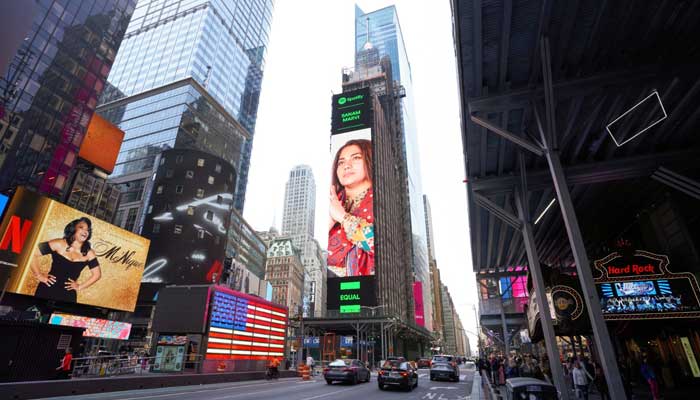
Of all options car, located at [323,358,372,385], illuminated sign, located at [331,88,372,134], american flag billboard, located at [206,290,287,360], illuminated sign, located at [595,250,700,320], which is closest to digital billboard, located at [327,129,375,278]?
illuminated sign, located at [331,88,372,134]

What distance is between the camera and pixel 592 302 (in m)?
10.3

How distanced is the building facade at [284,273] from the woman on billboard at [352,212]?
5563 centimetres

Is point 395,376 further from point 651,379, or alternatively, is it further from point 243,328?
point 243,328

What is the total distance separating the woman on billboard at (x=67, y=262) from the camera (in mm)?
30812

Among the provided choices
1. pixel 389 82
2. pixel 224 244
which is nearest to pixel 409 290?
pixel 224 244

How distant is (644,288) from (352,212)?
62.5 m

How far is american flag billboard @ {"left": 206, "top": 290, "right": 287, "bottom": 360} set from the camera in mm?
24094

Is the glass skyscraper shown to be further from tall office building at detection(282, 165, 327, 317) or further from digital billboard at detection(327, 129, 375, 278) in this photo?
digital billboard at detection(327, 129, 375, 278)

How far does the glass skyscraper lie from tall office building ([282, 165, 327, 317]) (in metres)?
49.9

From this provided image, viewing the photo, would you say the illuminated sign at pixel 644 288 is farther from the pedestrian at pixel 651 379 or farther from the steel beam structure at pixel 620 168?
the steel beam structure at pixel 620 168

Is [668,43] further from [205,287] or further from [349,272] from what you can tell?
[349,272]

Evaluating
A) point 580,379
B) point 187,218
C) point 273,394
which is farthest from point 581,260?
point 187,218

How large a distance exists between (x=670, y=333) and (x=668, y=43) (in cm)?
1552

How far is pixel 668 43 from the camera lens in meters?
10.9
